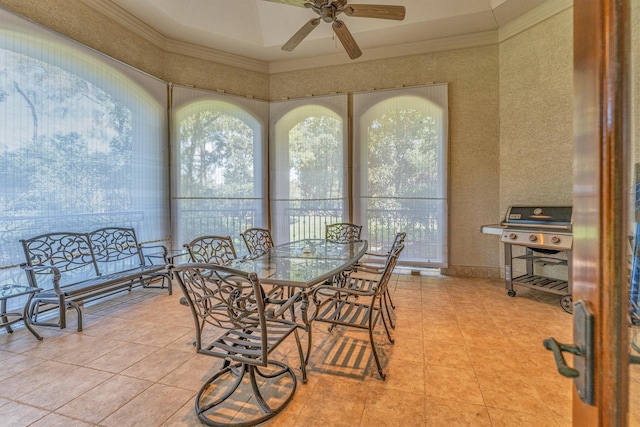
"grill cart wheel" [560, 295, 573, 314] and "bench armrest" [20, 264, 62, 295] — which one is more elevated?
"bench armrest" [20, 264, 62, 295]

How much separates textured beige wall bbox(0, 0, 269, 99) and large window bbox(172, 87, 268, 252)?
11.0 inches

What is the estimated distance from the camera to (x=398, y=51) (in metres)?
4.79

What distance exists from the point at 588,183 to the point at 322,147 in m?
4.70

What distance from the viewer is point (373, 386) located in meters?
1.94

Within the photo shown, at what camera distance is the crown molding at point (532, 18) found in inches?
143

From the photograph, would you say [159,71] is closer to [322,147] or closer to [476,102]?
[322,147]

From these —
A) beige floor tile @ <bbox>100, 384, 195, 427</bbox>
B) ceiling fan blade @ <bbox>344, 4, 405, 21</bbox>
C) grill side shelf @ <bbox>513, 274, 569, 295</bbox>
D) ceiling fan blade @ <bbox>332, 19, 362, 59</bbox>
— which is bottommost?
beige floor tile @ <bbox>100, 384, 195, 427</bbox>

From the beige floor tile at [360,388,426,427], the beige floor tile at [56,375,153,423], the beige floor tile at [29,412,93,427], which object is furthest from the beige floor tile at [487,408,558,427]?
the beige floor tile at [29,412,93,427]

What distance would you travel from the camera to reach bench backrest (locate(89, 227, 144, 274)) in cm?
353

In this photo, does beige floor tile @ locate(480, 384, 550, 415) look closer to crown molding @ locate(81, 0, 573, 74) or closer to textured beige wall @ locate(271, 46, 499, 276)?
textured beige wall @ locate(271, 46, 499, 276)

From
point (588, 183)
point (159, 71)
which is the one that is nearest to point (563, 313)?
point (588, 183)

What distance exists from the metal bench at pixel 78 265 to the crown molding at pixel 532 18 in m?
5.54

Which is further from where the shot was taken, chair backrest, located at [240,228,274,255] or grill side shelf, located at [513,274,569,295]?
chair backrest, located at [240,228,274,255]

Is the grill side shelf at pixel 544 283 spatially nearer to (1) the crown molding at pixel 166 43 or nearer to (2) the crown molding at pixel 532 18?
(2) the crown molding at pixel 532 18
